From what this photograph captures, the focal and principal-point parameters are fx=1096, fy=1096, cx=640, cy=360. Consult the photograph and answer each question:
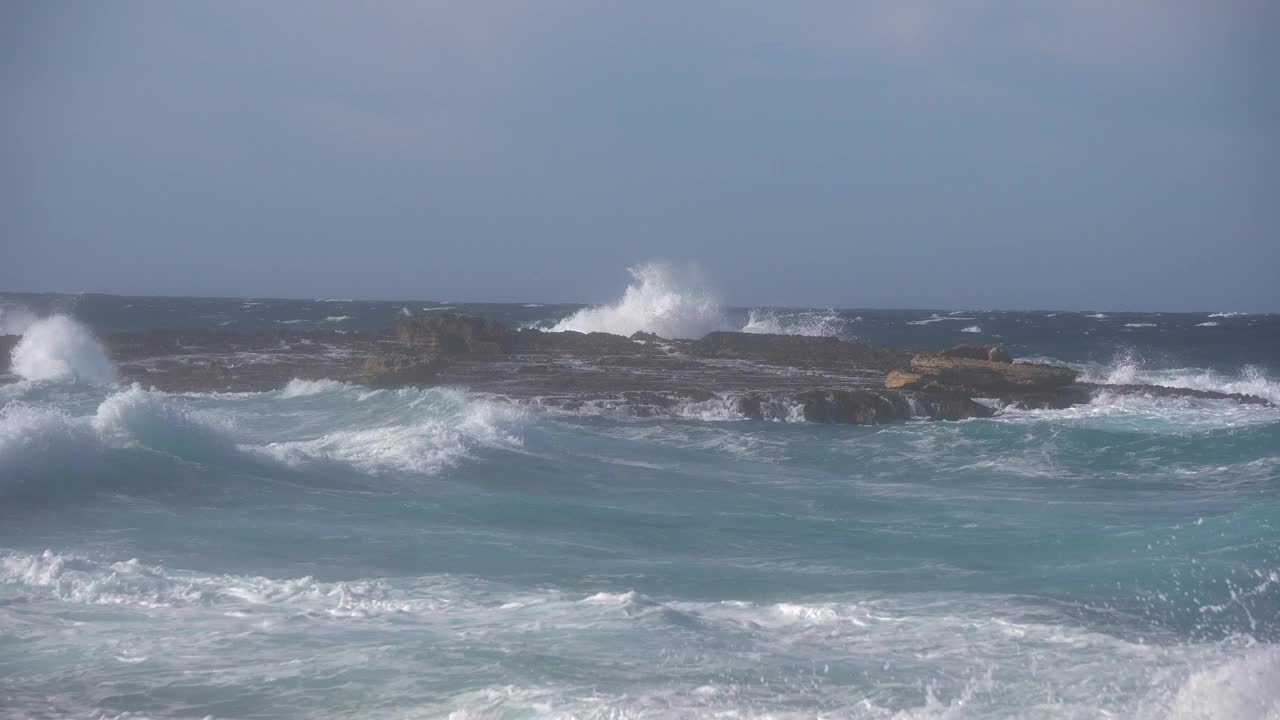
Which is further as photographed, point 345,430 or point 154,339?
point 154,339

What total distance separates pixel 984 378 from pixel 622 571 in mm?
17581

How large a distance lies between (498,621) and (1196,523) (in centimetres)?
766

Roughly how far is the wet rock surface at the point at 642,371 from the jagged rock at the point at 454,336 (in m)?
0.05

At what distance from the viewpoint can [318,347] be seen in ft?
115

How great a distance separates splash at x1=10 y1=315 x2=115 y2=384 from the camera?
26.1 m

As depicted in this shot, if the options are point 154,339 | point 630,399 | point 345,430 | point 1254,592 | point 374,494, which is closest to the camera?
point 1254,592

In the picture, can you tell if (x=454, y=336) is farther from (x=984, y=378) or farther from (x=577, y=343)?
(x=984, y=378)

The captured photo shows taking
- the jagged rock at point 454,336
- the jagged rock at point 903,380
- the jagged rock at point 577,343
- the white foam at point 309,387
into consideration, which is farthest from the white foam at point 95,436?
the jagged rock at point 577,343

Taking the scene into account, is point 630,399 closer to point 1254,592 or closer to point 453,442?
point 453,442

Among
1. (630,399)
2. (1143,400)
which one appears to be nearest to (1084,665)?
(630,399)

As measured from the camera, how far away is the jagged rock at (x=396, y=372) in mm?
24484

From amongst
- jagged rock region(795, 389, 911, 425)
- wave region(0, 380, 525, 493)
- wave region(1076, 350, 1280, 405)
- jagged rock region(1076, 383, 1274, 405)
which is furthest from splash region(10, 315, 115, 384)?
wave region(1076, 350, 1280, 405)

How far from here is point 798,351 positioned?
3422cm

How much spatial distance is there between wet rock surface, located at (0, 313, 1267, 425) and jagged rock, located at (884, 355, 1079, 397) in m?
0.03
